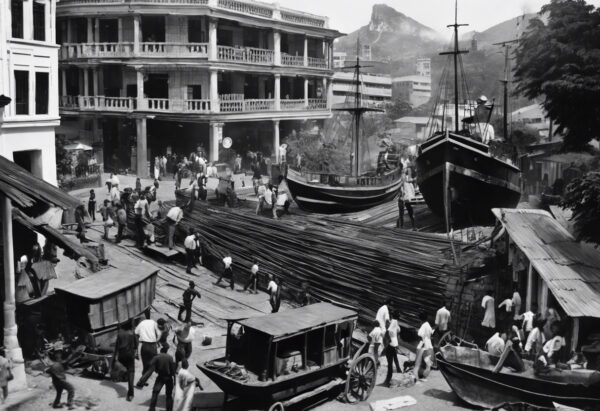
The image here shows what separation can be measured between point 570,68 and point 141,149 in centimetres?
2312

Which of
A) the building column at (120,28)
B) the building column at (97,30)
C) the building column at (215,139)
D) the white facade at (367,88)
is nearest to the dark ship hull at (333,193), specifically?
the building column at (215,139)

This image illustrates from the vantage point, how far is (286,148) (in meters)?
43.5

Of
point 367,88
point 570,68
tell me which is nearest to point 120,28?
point 570,68

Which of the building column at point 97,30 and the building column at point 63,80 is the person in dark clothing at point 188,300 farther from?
the building column at point 63,80

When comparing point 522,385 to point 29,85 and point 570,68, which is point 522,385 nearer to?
point 570,68

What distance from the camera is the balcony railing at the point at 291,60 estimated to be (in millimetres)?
47097

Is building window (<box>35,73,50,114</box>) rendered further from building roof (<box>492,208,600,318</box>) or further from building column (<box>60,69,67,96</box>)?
building column (<box>60,69,67,96</box>)

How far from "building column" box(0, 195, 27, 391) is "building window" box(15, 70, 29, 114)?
10778 millimetres

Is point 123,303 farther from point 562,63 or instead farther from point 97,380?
point 562,63

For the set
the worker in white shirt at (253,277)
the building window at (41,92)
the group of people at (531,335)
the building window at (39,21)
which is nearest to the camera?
the group of people at (531,335)

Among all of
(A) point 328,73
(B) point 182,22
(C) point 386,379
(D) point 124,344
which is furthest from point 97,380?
(A) point 328,73

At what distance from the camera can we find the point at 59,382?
13.2 m

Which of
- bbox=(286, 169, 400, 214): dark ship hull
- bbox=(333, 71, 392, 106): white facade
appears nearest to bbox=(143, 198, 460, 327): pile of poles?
bbox=(286, 169, 400, 214): dark ship hull

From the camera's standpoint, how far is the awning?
656 inches
